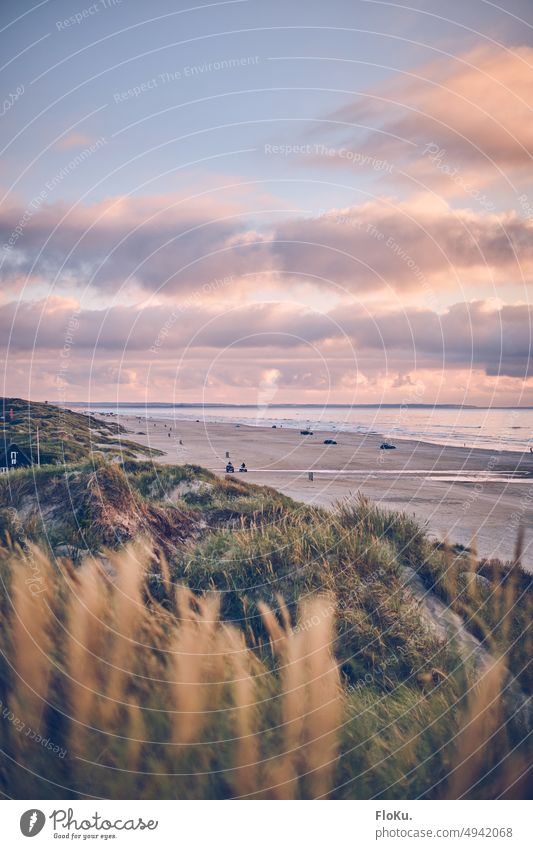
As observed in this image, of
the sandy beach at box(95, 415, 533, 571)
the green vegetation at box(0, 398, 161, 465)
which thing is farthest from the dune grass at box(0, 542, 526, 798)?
the green vegetation at box(0, 398, 161, 465)

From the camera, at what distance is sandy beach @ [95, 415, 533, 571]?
61.9 feet

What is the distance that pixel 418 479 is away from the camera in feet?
113

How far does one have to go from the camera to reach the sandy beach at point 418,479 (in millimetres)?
18859

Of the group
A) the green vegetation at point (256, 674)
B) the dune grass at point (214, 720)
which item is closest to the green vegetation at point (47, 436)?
the green vegetation at point (256, 674)

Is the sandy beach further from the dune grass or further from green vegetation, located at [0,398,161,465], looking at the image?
green vegetation, located at [0,398,161,465]

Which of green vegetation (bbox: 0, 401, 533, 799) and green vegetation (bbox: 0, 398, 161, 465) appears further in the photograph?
green vegetation (bbox: 0, 398, 161, 465)

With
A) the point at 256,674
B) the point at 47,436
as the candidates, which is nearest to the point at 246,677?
the point at 256,674

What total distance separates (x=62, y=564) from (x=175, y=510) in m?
3.07

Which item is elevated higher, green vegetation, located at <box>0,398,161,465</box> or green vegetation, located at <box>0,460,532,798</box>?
green vegetation, located at <box>0,398,161,465</box>

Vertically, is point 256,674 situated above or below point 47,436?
below

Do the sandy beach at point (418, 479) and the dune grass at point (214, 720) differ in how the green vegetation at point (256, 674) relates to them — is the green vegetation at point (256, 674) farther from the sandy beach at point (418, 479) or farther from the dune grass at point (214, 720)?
the sandy beach at point (418, 479)

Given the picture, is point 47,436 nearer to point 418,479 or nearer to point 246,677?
point 246,677

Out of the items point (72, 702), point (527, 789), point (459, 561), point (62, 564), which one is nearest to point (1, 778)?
point (72, 702)
